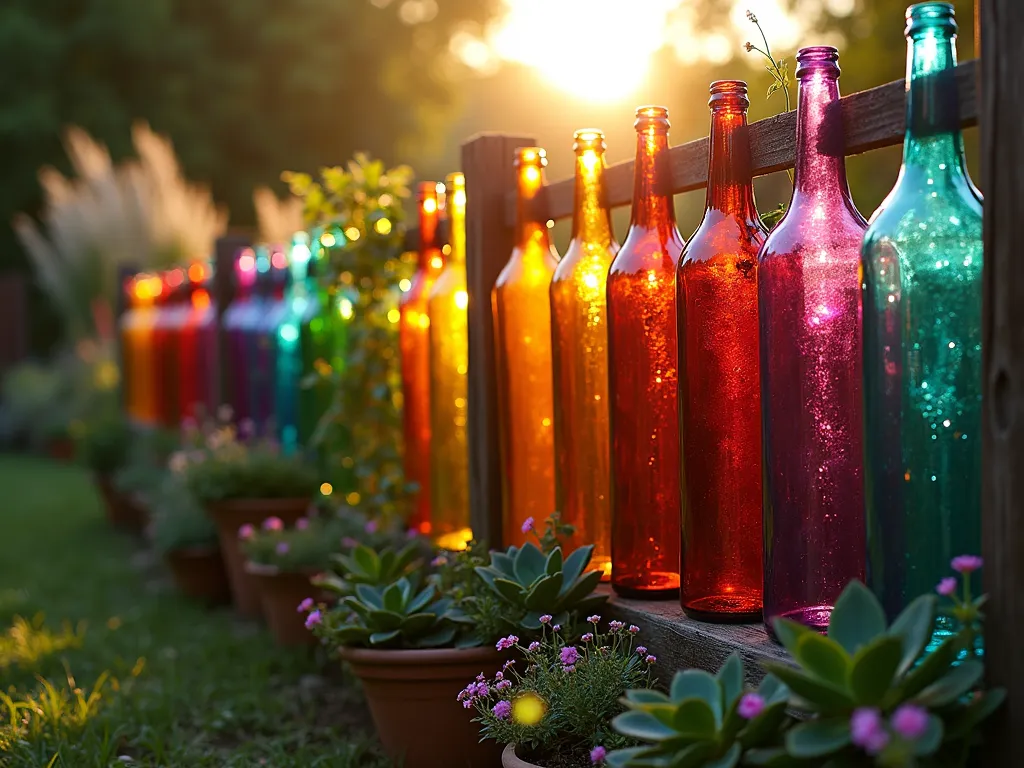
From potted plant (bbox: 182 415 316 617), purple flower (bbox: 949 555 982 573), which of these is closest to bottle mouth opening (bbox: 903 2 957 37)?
purple flower (bbox: 949 555 982 573)

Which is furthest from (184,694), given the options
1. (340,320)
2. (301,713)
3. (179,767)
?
(340,320)

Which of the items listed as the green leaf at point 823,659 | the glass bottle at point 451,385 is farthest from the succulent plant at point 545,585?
the glass bottle at point 451,385

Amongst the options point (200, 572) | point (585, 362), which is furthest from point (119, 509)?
point (585, 362)

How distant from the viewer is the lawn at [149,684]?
1954 mm

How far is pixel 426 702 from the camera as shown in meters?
1.72

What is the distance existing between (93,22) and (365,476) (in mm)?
13529

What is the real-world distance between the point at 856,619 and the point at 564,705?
1.54 ft

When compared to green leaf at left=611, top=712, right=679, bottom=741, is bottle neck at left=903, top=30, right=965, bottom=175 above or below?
above

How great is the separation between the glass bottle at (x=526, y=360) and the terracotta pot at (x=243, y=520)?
133cm

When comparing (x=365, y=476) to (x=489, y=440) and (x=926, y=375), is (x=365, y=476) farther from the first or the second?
(x=926, y=375)

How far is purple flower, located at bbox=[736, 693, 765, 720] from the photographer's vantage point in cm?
98

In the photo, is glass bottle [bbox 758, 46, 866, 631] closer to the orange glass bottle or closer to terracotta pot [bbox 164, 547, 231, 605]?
the orange glass bottle

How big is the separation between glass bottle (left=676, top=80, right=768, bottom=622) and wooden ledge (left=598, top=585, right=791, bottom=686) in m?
0.04

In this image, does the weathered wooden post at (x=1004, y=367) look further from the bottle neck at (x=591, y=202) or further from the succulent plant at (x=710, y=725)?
the bottle neck at (x=591, y=202)
